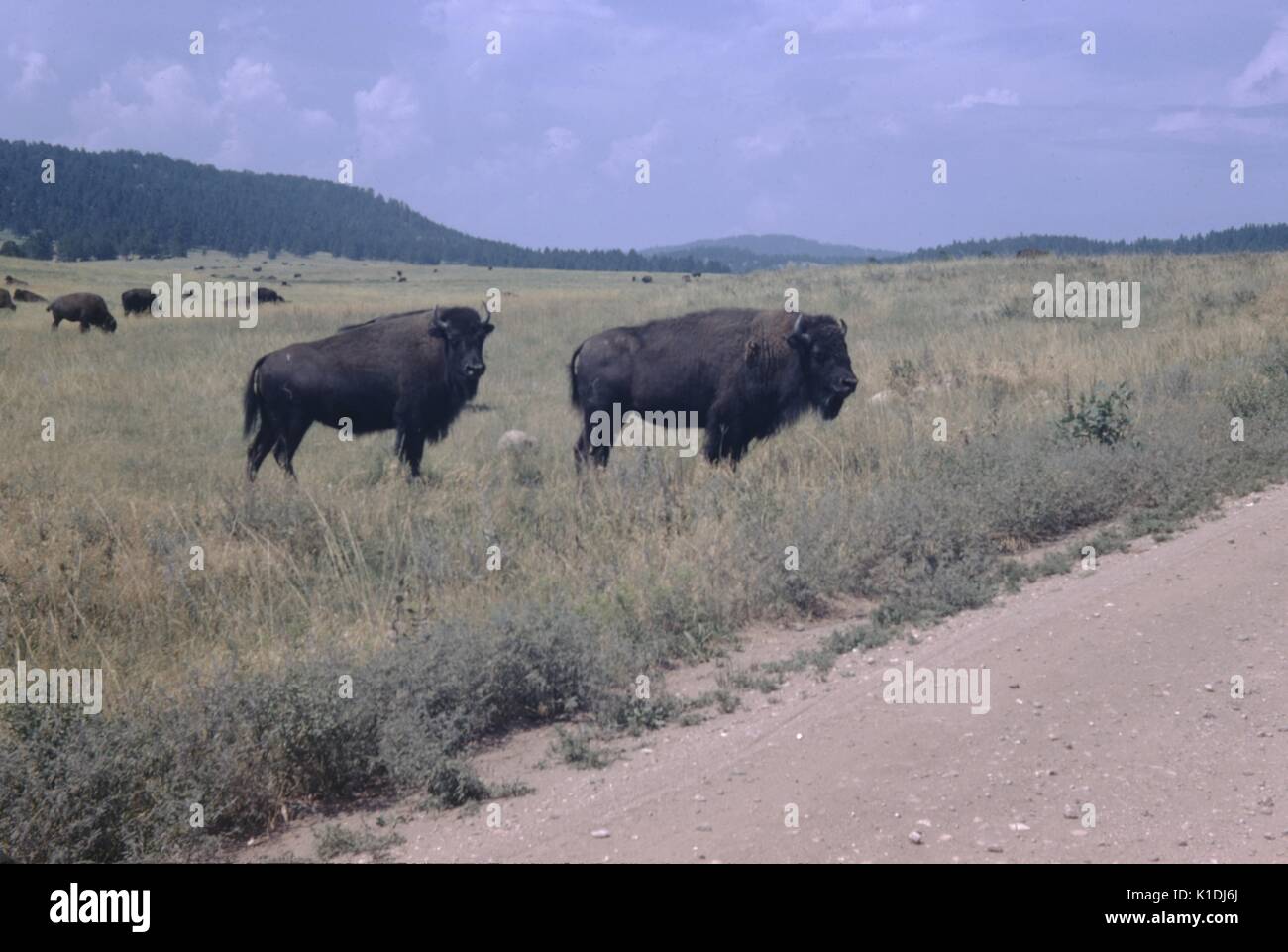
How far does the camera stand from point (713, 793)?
14.5 ft

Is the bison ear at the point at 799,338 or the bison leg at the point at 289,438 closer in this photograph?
the bison ear at the point at 799,338

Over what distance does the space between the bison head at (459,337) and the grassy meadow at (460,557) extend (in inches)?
40.8

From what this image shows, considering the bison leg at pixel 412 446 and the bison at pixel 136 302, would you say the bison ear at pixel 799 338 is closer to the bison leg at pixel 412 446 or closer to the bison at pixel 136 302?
the bison leg at pixel 412 446

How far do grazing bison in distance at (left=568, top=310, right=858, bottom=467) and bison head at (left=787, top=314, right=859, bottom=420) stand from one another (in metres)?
0.01

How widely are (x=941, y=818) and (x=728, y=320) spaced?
872cm

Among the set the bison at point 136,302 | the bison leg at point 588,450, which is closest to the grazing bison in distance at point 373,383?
the bison leg at point 588,450

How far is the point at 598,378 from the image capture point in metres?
12.2

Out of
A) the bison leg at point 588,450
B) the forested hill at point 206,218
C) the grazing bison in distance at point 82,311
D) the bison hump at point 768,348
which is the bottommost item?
the bison leg at point 588,450

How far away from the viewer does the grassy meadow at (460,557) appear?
469 cm

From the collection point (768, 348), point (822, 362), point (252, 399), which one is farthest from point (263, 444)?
point (822, 362)

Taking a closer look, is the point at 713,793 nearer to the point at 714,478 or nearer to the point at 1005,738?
the point at 1005,738

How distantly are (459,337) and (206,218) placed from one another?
144m

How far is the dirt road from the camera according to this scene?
13.0 ft

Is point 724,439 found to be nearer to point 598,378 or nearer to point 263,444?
point 598,378
